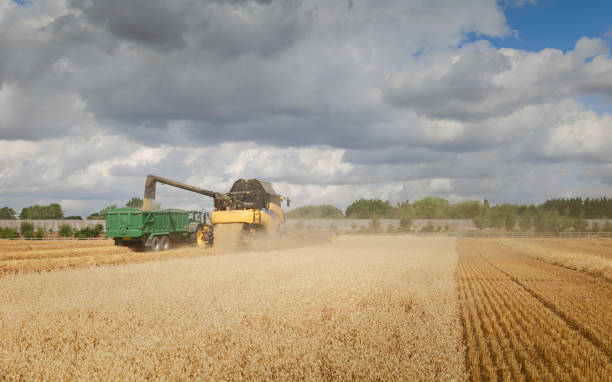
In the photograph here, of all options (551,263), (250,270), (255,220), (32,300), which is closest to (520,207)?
(551,263)

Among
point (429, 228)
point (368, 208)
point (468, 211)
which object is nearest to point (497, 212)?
point (429, 228)

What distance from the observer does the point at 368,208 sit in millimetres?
110875

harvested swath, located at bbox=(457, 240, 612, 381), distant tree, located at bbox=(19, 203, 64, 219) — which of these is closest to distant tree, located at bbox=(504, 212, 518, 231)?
harvested swath, located at bbox=(457, 240, 612, 381)

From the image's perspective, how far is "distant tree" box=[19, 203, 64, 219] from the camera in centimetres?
10279

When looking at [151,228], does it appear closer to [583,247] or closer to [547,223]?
[583,247]

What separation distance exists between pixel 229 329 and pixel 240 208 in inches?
672

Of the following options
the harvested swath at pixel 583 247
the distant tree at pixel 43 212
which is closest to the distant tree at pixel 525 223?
the harvested swath at pixel 583 247

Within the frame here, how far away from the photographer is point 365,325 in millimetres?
7715

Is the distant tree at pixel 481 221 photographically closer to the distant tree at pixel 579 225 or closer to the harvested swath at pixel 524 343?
the distant tree at pixel 579 225

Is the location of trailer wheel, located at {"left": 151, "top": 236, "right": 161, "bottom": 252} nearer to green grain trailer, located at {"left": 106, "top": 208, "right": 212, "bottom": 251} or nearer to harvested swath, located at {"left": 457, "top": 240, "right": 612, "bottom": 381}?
green grain trailer, located at {"left": 106, "top": 208, "right": 212, "bottom": 251}

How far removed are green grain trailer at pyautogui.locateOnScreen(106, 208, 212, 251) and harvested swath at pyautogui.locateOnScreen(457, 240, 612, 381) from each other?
16366mm

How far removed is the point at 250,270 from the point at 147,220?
10259 millimetres

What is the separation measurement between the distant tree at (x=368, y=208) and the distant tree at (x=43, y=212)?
221ft

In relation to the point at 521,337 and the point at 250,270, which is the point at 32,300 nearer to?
the point at 250,270
